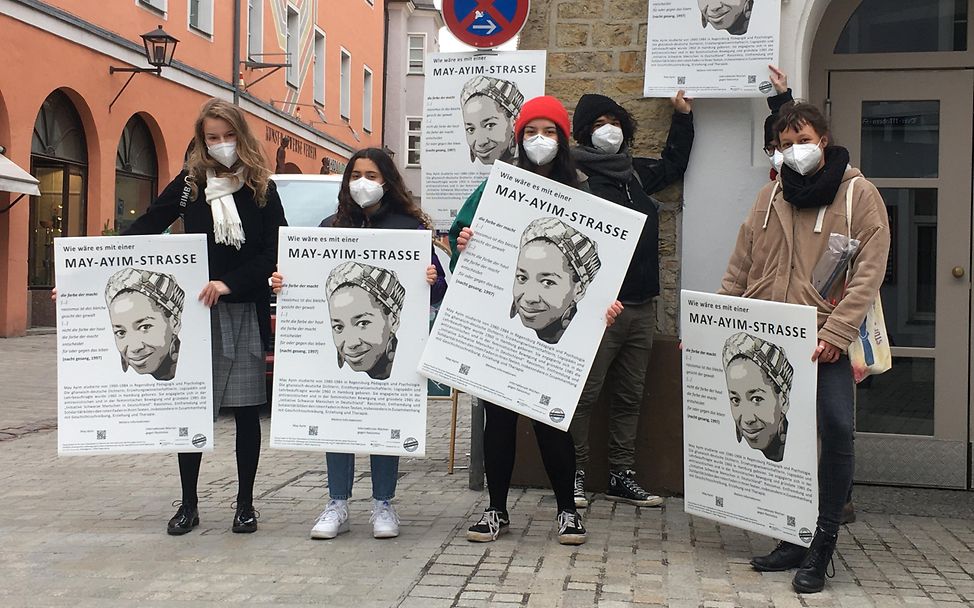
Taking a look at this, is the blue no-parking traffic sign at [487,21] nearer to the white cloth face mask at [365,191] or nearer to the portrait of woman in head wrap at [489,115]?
the portrait of woman in head wrap at [489,115]

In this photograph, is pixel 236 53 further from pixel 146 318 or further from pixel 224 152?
pixel 146 318

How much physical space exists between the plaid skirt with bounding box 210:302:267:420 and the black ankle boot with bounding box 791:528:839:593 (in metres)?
2.53

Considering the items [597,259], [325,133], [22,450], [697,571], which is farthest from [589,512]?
[325,133]

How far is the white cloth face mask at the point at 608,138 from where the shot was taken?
19.1 feet

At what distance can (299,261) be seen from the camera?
5.19 meters

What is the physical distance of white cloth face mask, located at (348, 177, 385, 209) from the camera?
5289 mm

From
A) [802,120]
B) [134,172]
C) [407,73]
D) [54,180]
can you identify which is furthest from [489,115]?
[407,73]

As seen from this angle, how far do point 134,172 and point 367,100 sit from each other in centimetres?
1775

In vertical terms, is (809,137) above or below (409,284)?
above

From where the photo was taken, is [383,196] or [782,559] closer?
[782,559]

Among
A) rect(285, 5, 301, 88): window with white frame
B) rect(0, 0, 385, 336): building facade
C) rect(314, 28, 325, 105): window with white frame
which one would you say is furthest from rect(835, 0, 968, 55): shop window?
rect(314, 28, 325, 105): window with white frame

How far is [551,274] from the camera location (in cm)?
501

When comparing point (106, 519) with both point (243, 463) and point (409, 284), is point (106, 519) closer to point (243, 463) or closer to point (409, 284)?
point (243, 463)

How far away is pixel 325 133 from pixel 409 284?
28534 millimetres
